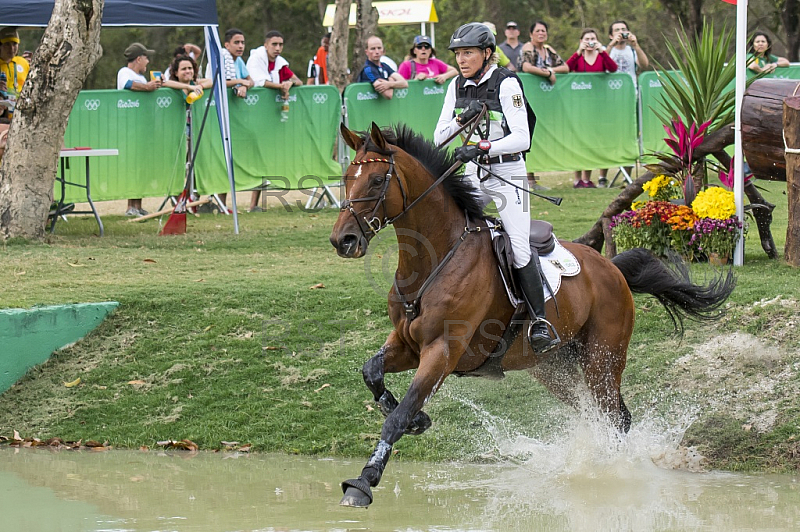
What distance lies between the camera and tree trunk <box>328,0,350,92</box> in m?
19.9

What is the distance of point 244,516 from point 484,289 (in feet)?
6.13

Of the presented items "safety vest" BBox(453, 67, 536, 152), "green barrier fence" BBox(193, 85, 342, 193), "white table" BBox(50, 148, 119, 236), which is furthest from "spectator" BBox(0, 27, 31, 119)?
"safety vest" BBox(453, 67, 536, 152)

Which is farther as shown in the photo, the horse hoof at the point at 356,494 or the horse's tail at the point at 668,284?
the horse's tail at the point at 668,284

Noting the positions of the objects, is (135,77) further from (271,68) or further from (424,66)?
(424,66)

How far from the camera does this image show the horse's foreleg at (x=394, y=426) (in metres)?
5.46

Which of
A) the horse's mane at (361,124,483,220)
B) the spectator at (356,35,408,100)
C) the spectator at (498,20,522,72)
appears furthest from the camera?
the spectator at (498,20,522,72)

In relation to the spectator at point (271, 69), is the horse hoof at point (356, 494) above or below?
below

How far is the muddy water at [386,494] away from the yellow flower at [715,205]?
4117 millimetres

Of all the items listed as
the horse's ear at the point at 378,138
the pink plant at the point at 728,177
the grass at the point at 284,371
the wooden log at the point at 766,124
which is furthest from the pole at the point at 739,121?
the horse's ear at the point at 378,138

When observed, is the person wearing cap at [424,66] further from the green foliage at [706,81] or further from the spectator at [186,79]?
the green foliage at [706,81]

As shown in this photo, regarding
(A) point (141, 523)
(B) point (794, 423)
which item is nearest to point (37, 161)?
(A) point (141, 523)

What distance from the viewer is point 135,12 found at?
13727 millimetres

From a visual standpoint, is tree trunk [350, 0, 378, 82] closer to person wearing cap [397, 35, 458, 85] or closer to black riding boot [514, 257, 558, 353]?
person wearing cap [397, 35, 458, 85]

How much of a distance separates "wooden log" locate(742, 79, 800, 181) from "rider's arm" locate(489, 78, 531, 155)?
4.74 meters
